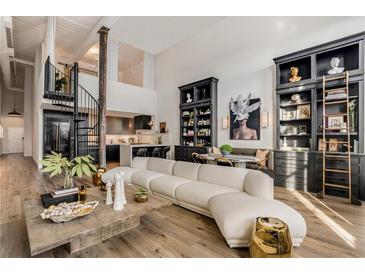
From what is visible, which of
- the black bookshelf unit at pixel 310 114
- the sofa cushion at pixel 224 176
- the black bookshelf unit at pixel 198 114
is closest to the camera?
the sofa cushion at pixel 224 176

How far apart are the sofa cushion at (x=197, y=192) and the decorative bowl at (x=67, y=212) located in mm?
1271

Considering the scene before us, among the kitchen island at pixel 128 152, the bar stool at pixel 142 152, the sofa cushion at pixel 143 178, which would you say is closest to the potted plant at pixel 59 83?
the kitchen island at pixel 128 152

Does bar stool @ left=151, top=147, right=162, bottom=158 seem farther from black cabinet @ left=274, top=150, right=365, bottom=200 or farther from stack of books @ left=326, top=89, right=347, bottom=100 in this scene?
stack of books @ left=326, top=89, right=347, bottom=100

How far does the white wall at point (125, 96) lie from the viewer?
6.65m

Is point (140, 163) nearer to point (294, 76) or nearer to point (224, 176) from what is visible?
point (224, 176)

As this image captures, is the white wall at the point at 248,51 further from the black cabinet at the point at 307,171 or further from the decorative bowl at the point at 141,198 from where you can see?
the decorative bowl at the point at 141,198

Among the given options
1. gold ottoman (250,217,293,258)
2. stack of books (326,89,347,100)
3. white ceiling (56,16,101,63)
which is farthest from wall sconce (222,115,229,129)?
white ceiling (56,16,101,63)

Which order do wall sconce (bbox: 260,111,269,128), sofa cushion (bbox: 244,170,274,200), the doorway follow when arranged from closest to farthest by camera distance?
sofa cushion (bbox: 244,170,274,200) → wall sconce (bbox: 260,111,269,128) → the doorway

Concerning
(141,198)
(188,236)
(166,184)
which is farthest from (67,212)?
(166,184)

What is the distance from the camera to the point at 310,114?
407 centimetres

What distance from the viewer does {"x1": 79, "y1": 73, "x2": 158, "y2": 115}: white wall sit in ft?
21.8

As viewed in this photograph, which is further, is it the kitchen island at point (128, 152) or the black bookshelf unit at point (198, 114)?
the kitchen island at point (128, 152)

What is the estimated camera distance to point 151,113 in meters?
8.46
